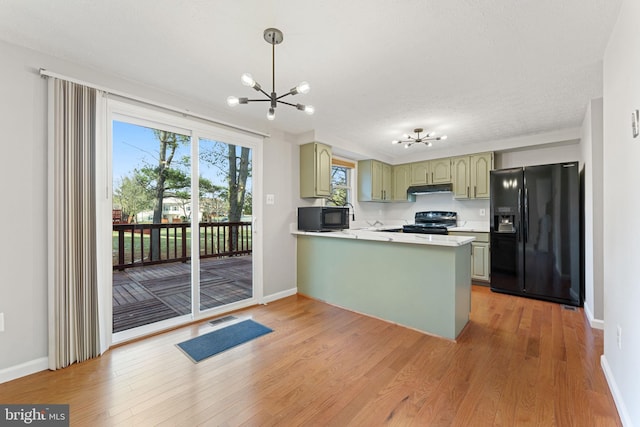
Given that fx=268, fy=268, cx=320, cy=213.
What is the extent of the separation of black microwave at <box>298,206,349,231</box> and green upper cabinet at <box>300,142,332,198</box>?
0.96 ft

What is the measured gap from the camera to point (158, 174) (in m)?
2.83

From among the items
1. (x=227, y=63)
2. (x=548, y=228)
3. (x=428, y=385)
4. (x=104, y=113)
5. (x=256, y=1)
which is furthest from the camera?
(x=548, y=228)

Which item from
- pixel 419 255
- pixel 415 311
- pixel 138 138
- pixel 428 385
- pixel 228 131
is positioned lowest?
pixel 428 385

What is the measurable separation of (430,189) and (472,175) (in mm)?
708

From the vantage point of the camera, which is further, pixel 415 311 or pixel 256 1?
pixel 415 311

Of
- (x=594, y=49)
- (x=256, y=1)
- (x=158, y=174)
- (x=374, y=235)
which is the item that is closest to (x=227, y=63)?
(x=256, y=1)

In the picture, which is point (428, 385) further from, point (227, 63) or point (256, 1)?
point (227, 63)

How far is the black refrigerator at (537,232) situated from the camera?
3.38 metres

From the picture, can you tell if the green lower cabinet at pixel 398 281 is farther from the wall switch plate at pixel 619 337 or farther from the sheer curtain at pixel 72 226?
the sheer curtain at pixel 72 226

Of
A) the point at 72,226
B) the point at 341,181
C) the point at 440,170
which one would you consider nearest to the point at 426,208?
the point at 440,170

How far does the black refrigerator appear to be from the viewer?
11.1 ft

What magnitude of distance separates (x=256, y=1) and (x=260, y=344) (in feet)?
8.42

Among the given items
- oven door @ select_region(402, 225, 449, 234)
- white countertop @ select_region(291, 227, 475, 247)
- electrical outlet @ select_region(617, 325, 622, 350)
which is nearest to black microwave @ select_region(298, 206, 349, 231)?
white countertop @ select_region(291, 227, 475, 247)

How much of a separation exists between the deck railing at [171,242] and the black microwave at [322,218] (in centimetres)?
79
